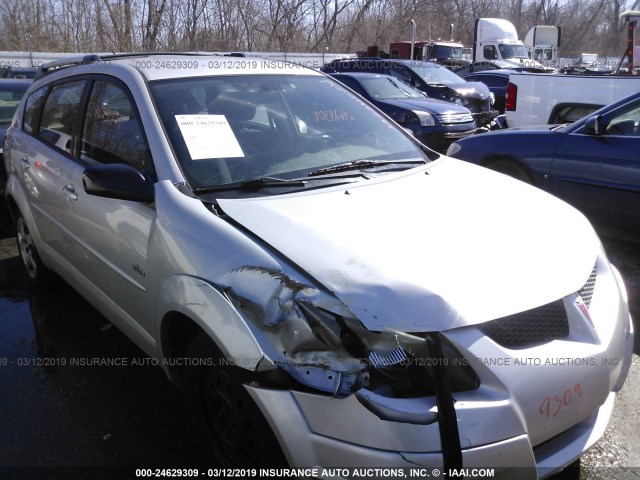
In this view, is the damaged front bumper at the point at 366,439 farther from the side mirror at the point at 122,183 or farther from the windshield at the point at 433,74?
the windshield at the point at 433,74

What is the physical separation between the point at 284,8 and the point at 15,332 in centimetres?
2429

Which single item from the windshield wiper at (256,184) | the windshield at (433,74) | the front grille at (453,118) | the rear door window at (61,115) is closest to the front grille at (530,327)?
the windshield wiper at (256,184)

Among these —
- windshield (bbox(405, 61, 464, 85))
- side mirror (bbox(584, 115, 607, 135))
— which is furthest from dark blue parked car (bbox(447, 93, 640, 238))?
windshield (bbox(405, 61, 464, 85))

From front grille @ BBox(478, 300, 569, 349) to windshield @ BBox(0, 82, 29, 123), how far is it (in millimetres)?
7441

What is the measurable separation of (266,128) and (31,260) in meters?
2.60

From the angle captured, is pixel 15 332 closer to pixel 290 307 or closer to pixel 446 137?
pixel 290 307

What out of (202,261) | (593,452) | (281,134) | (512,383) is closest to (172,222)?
(202,261)

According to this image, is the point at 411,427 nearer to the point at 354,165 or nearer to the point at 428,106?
the point at 354,165

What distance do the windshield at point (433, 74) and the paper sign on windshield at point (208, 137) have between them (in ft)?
35.7

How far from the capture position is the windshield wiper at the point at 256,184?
265 cm

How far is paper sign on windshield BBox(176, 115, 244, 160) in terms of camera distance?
2.78 metres

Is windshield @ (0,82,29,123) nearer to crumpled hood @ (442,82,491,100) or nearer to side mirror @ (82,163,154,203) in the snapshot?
side mirror @ (82,163,154,203)

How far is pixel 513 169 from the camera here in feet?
18.6

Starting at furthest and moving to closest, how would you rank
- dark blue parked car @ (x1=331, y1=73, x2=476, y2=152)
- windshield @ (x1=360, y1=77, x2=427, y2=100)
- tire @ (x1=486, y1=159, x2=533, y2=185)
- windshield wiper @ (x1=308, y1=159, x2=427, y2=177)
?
windshield @ (x1=360, y1=77, x2=427, y2=100), dark blue parked car @ (x1=331, y1=73, x2=476, y2=152), tire @ (x1=486, y1=159, x2=533, y2=185), windshield wiper @ (x1=308, y1=159, x2=427, y2=177)
